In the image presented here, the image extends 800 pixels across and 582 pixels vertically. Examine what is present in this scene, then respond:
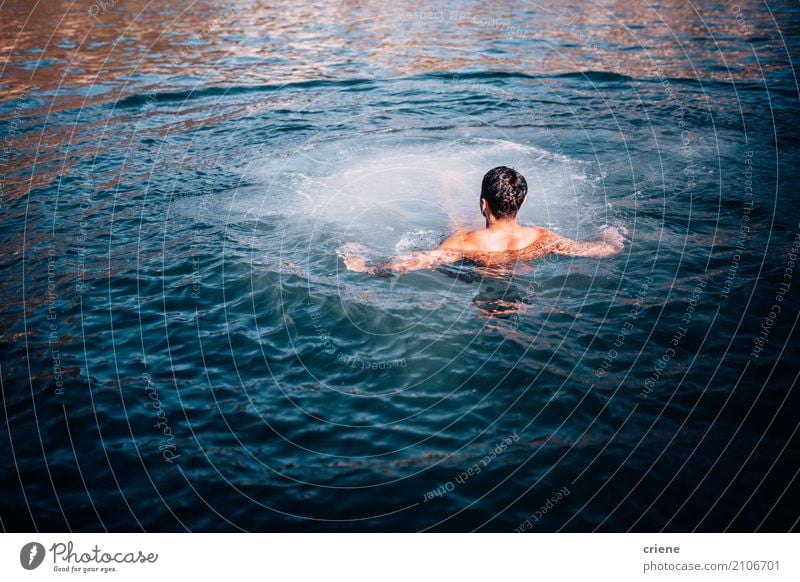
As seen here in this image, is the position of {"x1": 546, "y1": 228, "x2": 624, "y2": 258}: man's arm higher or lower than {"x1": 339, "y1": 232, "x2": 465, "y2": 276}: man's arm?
lower

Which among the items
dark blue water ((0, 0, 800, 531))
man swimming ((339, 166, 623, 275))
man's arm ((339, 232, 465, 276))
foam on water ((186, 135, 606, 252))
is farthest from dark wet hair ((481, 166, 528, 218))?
foam on water ((186, 135, 606, 252))

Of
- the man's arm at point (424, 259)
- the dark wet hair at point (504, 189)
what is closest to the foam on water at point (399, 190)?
the man's arm at point (424, 259)

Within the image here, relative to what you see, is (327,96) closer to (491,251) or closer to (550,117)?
(550,117)

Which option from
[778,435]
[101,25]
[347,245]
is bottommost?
[778,435]

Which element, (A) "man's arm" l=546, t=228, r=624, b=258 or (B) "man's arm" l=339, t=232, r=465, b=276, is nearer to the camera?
(B) "man's arm" l=339, t=232, r=465, b=276

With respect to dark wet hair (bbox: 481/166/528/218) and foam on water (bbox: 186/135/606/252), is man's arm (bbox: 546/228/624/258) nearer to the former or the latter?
foam on water (bbox: 186/135/606/252)

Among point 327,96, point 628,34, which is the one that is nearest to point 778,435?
point 327,96

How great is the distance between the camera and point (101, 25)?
2036 centimetres

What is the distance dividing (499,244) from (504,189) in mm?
726

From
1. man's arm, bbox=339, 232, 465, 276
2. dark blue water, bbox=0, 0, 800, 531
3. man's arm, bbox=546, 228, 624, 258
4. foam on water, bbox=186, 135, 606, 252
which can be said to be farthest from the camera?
foam on water, bbox=186, 135, 606, 252

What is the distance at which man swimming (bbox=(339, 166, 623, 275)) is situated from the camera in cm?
602

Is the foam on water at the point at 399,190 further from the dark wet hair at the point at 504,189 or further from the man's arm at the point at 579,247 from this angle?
the dark wet hair at the point at 504,189

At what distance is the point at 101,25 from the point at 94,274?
60.8 ft

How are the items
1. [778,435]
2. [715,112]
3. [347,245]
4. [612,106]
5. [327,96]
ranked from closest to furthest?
1. [778,435]
2. [347,245]
3. [715,112]
4. [612,106]
5. [327,96]
